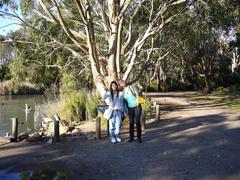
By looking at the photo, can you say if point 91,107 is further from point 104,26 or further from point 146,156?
point 146,156

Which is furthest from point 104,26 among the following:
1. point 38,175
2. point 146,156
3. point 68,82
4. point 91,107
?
point 38,175

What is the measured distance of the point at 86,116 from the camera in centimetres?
1956

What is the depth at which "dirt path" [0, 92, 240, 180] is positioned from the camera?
8469 millimetres

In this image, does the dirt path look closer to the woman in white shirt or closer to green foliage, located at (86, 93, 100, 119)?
the woman in white shirt

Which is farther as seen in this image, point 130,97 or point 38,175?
point 130,97

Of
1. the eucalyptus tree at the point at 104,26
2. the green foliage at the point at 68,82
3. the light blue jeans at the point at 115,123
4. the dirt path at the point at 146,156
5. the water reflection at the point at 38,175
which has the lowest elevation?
the water reflection at the point at 38,175

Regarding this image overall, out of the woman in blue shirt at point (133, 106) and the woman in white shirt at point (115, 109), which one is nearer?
the woman in blue shirt at point (133, 106)

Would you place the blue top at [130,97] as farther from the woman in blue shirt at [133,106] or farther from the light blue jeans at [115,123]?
the light blue jeans at [115,123]

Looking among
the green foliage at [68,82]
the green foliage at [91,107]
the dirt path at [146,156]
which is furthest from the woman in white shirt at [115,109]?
the green foliage at [68,82]

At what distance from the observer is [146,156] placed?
1003cm

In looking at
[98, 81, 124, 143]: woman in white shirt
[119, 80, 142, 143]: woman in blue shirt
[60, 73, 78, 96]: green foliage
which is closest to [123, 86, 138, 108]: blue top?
[119, 80, 142, 143]: woman in blue shirt

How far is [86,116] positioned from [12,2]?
6.56 metres

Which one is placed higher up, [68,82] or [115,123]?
[68,82]

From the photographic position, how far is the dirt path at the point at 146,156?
27.8ft
